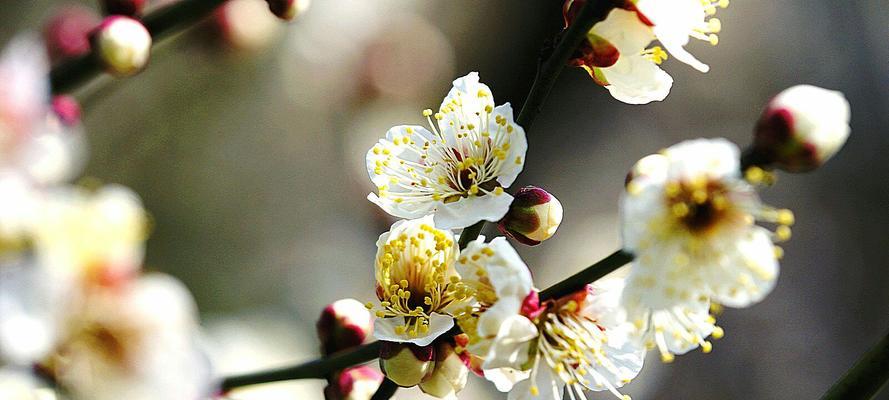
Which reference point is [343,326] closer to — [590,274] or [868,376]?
[590,274]

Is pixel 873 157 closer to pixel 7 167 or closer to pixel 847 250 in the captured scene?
pixel 847 250

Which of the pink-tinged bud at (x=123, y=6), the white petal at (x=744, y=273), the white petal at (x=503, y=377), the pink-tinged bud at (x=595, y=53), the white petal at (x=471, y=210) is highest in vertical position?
the pink-tinged bud at (x=595, y=53)

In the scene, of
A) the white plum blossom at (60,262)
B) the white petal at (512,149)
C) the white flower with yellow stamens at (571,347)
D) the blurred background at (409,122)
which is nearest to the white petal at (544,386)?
the white flower with yellow stamens at (571,347)

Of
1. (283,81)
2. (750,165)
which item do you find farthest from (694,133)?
(750,165)

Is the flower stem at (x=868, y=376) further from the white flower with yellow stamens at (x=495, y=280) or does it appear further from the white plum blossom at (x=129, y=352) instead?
the white plum blossom at (x=129, y=352)

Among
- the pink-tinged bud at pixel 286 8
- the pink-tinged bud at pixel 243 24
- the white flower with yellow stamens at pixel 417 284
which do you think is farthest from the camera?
the pink-tinged bud at pixel 243 24

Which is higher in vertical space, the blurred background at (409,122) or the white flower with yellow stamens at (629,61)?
the white flower with yellow stamens at (629,61)
